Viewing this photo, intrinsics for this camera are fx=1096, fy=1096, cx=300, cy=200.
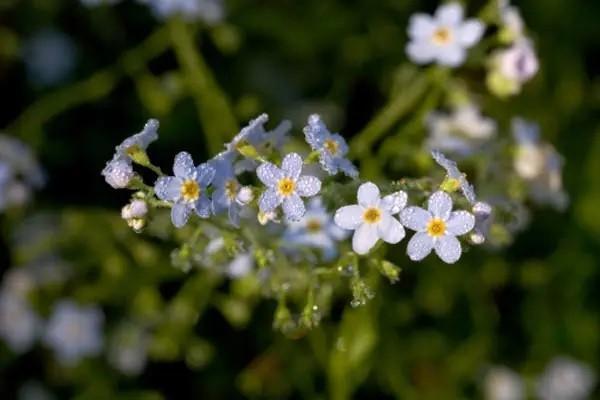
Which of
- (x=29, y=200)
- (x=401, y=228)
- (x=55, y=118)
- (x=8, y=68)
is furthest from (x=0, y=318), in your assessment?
(x=401, y=228)

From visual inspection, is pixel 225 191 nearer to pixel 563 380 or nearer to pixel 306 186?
pixel 306 186

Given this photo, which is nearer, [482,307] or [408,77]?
[408,77]

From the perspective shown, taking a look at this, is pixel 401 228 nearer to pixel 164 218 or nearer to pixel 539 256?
pixel 164 218

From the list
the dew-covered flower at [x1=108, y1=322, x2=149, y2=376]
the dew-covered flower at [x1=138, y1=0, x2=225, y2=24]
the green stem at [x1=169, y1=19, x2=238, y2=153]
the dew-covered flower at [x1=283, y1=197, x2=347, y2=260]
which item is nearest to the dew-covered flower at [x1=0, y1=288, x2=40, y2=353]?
the dew-covered flower at [x1=108, y1=322, x2=149, y2=376]

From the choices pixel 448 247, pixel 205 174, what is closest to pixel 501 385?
pixel 448 247

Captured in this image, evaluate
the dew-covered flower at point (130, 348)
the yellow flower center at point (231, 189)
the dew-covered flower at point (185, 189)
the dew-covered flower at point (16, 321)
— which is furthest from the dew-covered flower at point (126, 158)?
the dew-covered flower at point (16, 321)
